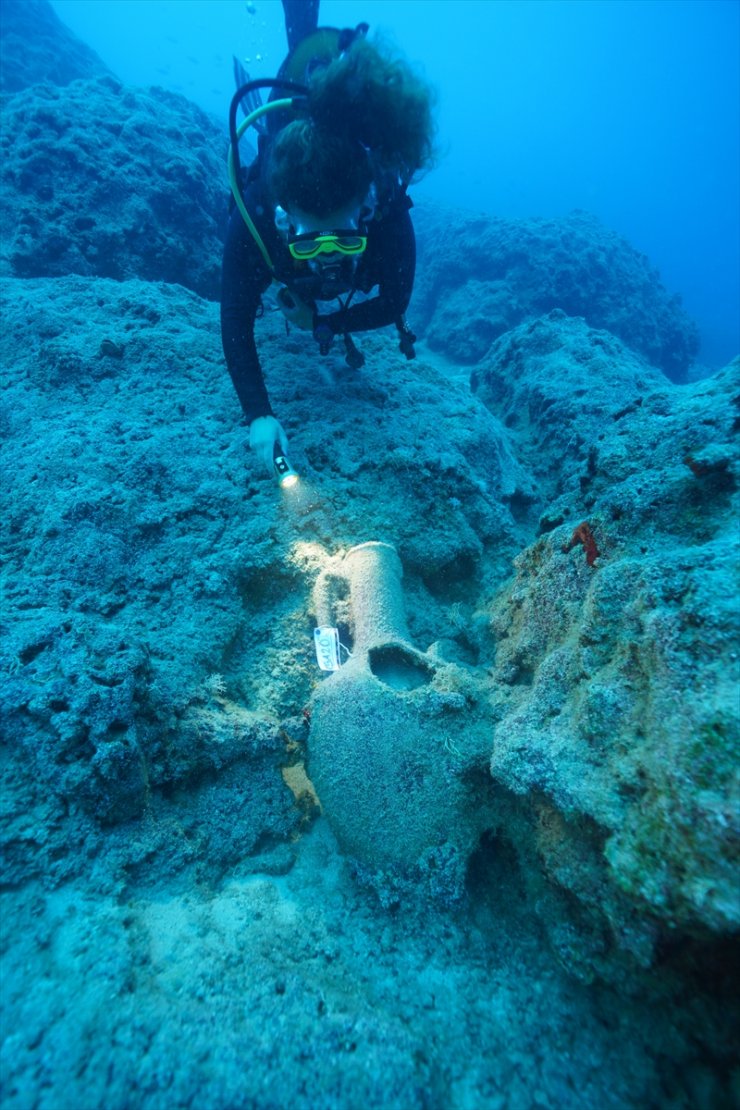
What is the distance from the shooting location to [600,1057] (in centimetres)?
123

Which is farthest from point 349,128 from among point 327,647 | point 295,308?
point 327,647

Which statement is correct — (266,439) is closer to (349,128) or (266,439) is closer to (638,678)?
(349,128)

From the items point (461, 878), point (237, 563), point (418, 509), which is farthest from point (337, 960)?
point (418, 509)

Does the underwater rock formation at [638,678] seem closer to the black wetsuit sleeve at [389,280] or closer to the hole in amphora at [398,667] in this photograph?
the hole in amphora at [398,667]

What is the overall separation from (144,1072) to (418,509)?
2362mm

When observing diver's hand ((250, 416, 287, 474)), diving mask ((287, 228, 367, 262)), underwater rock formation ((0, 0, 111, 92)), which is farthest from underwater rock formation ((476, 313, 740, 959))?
underwater rock formation ((0, 0, 111, 92))

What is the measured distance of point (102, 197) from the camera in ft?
16.1

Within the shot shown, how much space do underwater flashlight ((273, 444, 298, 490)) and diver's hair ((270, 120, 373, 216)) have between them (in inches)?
51.0

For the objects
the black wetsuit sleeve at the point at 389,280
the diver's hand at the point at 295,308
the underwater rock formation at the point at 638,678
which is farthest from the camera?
the diver's hand at the point at 295,308

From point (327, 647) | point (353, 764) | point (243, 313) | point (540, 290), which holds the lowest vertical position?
point (353, 764)

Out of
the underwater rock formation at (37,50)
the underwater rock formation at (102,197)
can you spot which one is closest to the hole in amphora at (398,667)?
the underwater rock formation at (102,197)

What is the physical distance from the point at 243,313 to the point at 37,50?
53.7 feet

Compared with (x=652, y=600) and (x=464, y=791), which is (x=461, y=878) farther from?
(x=652, y=600)

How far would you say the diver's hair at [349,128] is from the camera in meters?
2.34
